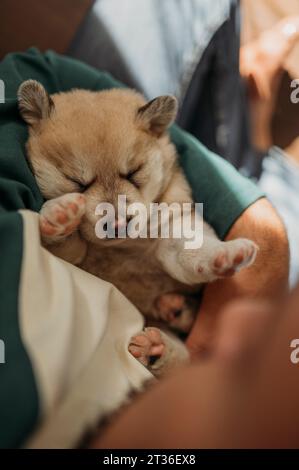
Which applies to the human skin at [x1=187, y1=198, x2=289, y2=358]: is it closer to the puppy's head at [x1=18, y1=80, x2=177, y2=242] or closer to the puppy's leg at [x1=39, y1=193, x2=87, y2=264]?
the puppy's head at [x1=18, y1=80, x2=177, y2=242]

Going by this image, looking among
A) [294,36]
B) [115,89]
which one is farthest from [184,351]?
[294,36]

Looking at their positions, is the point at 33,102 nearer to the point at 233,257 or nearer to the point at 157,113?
the point at 157,113

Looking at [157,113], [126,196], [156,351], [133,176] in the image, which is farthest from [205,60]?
[156,351]

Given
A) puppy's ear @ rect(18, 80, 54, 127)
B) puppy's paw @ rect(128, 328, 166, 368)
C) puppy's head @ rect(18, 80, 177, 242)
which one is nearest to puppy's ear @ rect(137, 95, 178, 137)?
puppy's head @ rect(18, 80, 177, 242)

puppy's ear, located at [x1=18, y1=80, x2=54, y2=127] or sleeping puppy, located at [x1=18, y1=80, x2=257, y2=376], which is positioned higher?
puppy's ear, located at [x1=18, y1=80, x2=54, y2=127]

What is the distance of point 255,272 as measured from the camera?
4.73ft

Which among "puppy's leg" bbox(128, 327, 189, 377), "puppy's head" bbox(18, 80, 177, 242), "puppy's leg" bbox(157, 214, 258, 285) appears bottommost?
"puppy's leg" bbox(128, 327, 189, 377)

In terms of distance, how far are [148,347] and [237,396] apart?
0.63m

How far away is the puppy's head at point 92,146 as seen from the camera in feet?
4.17

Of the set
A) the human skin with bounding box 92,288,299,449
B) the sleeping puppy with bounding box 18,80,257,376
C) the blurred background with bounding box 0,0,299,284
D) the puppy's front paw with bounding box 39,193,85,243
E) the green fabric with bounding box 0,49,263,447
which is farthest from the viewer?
the blurred background with bounding box 0,0,299,284

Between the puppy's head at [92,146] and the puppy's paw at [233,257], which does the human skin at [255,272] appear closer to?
the puppy's paw at [233,257]

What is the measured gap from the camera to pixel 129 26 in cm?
195

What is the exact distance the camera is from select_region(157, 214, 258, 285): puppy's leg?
120cm
